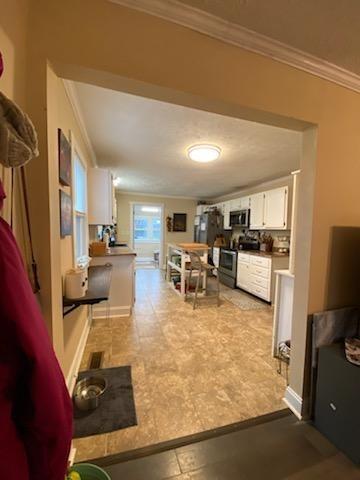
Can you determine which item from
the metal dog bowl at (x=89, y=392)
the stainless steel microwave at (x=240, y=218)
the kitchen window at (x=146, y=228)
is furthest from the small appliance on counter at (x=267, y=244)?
the kitchen window at (x=146, y=228)

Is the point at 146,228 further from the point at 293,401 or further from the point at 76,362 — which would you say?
the point at 293,401

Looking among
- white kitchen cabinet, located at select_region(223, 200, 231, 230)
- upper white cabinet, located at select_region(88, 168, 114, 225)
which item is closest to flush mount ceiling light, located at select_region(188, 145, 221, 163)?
upper white cabinet, located at select_region(88, 168, 114, 225)

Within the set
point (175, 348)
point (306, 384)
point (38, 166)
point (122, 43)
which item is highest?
point (122, 43)

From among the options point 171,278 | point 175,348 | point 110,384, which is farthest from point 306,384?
point 171,278

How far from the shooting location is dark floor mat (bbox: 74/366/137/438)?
1493mm

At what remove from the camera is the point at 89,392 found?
5.67 feet

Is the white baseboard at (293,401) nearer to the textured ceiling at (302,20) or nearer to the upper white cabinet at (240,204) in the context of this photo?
the textured ceiling at (302,20)

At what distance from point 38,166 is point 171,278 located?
437 centimetres

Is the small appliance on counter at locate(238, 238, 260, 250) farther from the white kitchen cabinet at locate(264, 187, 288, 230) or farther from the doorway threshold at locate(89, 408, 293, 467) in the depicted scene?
the doorway threshold at locate(89, 408, 293, 467)

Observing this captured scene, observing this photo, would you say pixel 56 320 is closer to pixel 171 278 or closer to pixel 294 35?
pixel 294 35

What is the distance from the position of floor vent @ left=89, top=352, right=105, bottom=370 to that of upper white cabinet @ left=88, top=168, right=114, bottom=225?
167 centimetres

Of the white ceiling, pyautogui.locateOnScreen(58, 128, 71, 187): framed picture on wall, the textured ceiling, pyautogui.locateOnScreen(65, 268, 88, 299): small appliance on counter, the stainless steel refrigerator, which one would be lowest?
pyautogui.locateOnScreen(65, 268, 88, 299): small appliance on counter

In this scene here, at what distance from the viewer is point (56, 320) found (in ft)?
3.64

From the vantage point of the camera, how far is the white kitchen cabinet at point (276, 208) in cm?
400
